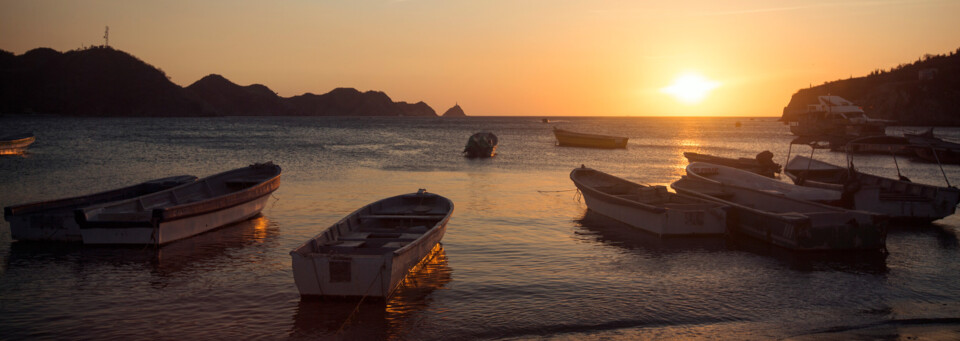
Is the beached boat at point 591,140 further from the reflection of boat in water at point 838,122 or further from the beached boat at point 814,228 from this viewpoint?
the beached boat at point 814,228

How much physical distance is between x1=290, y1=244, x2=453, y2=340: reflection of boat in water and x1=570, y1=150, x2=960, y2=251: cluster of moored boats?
8.04 m

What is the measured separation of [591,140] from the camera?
219 ft

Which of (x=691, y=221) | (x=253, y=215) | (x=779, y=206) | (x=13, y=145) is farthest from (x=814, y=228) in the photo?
(x=13, y=145)

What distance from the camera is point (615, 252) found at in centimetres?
1448

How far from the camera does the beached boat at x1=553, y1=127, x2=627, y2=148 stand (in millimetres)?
65938

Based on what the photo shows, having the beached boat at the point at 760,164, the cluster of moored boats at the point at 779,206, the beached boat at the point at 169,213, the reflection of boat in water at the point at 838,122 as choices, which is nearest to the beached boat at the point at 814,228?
the cluster of moored boats at the point at 779,206

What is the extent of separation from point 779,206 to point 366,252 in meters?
12.4

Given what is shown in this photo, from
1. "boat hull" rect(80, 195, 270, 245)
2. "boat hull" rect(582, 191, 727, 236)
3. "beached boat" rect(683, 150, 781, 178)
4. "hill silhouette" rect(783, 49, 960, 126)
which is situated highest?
"hill silhouette" rect(783, 49, 960, 126)

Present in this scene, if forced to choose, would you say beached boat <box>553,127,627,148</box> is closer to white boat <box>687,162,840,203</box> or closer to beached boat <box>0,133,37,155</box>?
white boat <box>687,162,840,203</box>

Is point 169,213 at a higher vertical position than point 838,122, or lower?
lower

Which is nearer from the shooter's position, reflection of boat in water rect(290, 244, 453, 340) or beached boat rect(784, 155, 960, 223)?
reflection of boat in water rect(290, 244, 453, 340)

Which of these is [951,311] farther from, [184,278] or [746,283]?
[184,278]

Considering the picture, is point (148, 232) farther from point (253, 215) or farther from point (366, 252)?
point (366, 252)

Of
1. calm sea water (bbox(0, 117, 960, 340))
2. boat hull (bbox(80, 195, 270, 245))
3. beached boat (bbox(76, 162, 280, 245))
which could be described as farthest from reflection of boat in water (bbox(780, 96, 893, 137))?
boat hull (bbox(80, 195, 270, 245))
